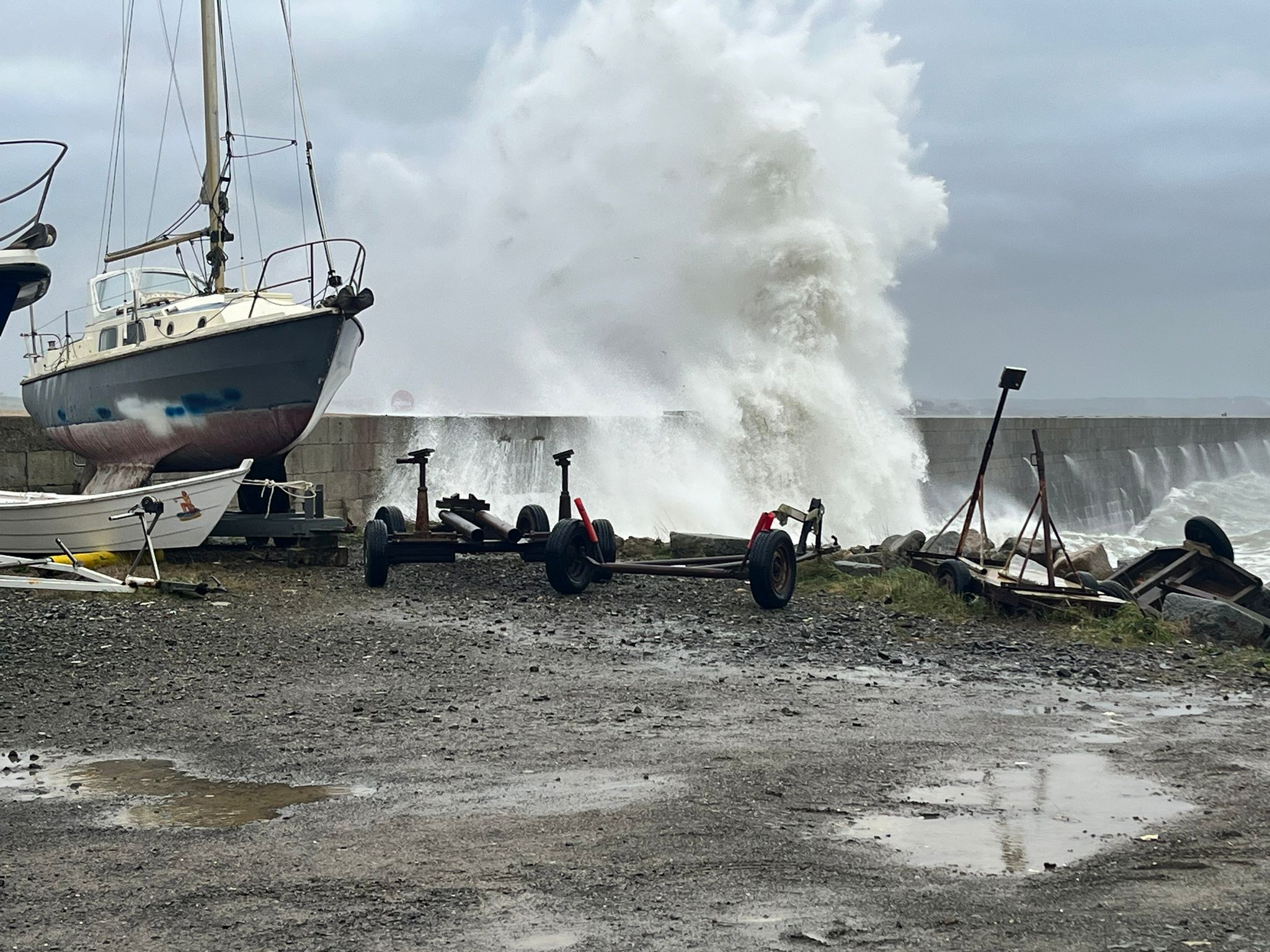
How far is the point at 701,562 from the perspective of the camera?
1161 cm

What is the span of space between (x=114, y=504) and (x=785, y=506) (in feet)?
20.9

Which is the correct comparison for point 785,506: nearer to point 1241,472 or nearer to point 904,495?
point 904,495

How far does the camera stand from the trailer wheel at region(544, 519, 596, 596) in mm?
11406

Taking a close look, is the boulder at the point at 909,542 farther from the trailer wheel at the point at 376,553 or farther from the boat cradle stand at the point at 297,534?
the boat cradle stand at the point at 297,534

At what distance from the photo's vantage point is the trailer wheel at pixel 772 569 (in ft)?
35.1

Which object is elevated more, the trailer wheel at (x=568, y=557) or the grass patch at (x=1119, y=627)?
the trailer wheel at (x=568, y=557)

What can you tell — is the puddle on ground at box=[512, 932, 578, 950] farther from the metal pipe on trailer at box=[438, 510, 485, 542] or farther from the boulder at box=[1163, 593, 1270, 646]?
the metal pipe on trailer at box=[438, 510, 485, 542]

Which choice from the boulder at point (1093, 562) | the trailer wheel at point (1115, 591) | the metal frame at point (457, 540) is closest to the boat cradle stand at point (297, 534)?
the metal frame at point (457, 540)

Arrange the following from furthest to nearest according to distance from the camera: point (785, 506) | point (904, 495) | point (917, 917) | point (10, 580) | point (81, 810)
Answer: point (904, 495) → point (785, 506) → point (10, 580) → point (81, 810) → point (917, 917)

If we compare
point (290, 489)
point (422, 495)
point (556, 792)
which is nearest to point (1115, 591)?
point (422, 495)

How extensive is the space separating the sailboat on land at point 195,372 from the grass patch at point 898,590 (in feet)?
19.9

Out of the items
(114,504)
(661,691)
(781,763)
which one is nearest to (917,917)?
(781,763)

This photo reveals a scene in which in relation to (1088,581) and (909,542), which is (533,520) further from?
(1088,581)

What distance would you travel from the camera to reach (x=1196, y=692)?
25.1ft
